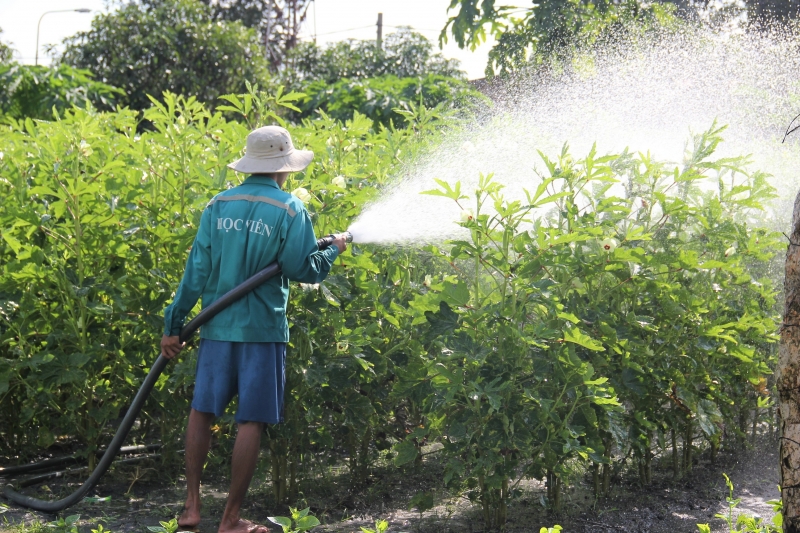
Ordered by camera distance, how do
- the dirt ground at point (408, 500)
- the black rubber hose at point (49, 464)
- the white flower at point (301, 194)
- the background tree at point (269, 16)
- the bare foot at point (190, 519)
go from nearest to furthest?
the bare foot at point (190, 519) → the white flower at point (301, 194) → the dirt ground at point (408, 500) → the black rubber hose at point (49, 464) → the background tree at point (269, 16)

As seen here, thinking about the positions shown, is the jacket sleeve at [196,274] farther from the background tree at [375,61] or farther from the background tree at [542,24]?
the background tree at [375,61]

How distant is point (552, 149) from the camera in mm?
4652

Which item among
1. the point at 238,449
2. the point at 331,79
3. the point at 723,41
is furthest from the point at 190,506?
the point at 331,79

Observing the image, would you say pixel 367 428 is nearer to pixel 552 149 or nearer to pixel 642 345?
pixel 642 345

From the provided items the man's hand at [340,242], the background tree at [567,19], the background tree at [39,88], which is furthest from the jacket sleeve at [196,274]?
the background tree at [39,88]

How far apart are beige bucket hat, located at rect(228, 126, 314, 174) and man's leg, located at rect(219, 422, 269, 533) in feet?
3.16

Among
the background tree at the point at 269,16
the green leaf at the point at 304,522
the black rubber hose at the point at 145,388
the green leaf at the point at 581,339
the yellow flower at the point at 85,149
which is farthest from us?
the background tree at the point at 269,16

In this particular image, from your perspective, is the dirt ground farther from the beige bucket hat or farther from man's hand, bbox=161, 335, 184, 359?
the beige bucket hat

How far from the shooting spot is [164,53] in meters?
19.0

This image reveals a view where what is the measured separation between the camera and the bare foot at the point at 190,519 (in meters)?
3.43

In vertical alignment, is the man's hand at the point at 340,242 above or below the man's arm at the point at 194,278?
above

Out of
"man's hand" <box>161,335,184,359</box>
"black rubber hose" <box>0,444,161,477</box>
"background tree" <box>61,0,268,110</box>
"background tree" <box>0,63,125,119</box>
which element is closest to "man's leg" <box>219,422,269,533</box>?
"man's hand" <box>161,335,184,359</box>

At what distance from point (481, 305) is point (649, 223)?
0.87 m

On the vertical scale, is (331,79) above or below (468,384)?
above
